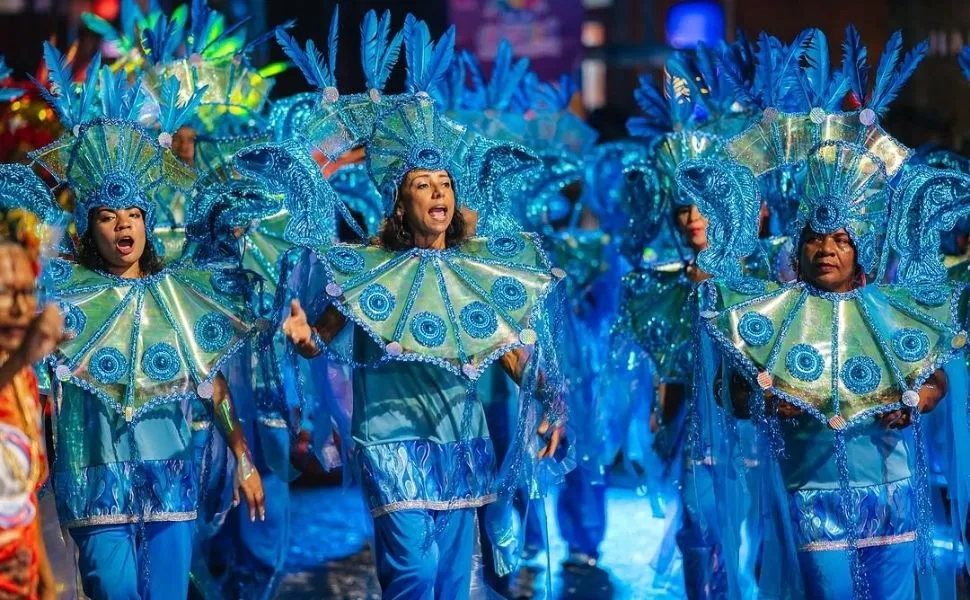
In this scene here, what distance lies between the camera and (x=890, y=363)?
15.0 feet

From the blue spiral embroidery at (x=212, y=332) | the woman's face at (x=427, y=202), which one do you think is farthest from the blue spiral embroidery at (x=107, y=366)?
the woman's face at (x=427, y=202)

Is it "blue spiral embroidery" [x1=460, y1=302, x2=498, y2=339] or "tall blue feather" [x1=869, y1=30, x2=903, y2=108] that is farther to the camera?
"tall blue feather" [x1=869, y1=30, x2=903, y2=108]

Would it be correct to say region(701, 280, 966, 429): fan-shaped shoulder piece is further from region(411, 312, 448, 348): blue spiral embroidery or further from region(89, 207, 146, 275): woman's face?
region(89, 207, 146, 275): woman's face

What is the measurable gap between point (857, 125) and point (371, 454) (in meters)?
1.78

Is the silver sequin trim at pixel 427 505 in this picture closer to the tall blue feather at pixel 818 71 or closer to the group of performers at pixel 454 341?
the group of performers at pixel 454 341

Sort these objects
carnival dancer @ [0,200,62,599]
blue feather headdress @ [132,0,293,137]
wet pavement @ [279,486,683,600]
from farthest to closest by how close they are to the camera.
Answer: blue feather headdress @ [132,0,293,137]
wet pavement @ [279,486,683,600]
carnival dancer @ [0,200,62,599]

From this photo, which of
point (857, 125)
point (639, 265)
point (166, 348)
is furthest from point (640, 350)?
point (166, 348)

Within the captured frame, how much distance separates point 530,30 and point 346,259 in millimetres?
6401

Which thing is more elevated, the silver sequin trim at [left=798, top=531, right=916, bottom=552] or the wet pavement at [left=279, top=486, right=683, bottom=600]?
the silver sequin trim at [left=798, top=531, right=916, bottom=552]

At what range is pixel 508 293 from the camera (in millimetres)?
4922

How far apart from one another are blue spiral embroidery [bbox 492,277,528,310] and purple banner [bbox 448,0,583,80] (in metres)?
6.20

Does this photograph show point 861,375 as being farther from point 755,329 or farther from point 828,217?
point 828,217

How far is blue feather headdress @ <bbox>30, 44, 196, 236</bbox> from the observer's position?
4806 millimetres

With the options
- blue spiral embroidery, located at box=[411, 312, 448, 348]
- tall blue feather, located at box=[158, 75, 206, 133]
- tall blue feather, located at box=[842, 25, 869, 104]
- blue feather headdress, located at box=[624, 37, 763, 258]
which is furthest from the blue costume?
blue feather headdress, located at box=[624, 37, 763, 258]
